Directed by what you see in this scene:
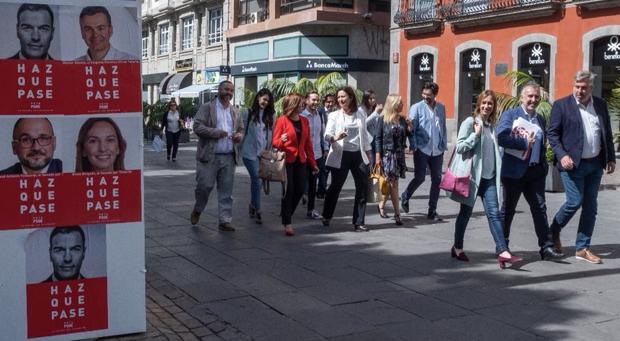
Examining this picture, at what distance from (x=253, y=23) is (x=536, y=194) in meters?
32.2

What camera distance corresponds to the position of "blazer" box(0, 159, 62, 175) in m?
4.51

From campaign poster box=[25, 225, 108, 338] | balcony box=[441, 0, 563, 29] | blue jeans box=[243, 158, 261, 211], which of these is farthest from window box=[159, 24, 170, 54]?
campaign poster box=[25, 225, 108, 338]

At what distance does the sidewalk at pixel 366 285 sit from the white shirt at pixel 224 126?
1016 millimetres

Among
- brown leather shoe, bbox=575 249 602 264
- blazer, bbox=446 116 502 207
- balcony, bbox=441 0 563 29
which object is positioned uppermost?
balcony, bbox=441 0 563 29

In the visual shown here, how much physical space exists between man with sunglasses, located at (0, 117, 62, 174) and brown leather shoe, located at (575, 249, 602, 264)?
5.38 meters

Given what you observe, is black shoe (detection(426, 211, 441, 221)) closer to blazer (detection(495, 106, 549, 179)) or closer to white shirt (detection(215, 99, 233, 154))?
blazer (detection(495, 106, 549, 179))

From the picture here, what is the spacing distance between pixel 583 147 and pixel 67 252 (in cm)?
507

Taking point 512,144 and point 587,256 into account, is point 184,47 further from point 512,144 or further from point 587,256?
point 587,256

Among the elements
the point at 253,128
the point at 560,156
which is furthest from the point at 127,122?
the point at 253,128

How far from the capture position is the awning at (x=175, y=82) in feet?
155

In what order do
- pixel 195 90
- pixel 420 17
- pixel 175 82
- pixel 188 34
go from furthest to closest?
1. pixel 175 82
2. pixel 188 34
3. pixel 195 90
4. pixel 420 17

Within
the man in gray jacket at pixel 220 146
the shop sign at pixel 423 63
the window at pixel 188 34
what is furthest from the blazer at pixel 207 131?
the window at pixel 188 34

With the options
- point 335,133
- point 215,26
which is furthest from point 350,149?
point 215,26

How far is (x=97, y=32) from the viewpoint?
15.3ft
